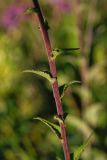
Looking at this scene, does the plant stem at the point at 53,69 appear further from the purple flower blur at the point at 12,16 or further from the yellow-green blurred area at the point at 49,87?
the purple flower blur at the point at 12,16

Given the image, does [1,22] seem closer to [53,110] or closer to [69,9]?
[69,9]

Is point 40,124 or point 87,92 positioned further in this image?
point 40,124

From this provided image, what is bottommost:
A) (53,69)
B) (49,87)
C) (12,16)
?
(49,87)

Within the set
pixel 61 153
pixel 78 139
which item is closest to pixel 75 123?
pixel 78 139

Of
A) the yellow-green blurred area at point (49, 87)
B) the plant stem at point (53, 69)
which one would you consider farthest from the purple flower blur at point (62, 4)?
the plant stem at point (53, 69)

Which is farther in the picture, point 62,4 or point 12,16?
point 12,16

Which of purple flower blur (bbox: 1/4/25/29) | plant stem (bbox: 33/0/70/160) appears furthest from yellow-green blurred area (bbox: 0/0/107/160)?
plant stem (bbox: 33/0/70/160)

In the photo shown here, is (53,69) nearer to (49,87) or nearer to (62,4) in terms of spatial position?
(49,87)

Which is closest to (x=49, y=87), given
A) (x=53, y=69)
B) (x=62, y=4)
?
(x=62, y=4)
